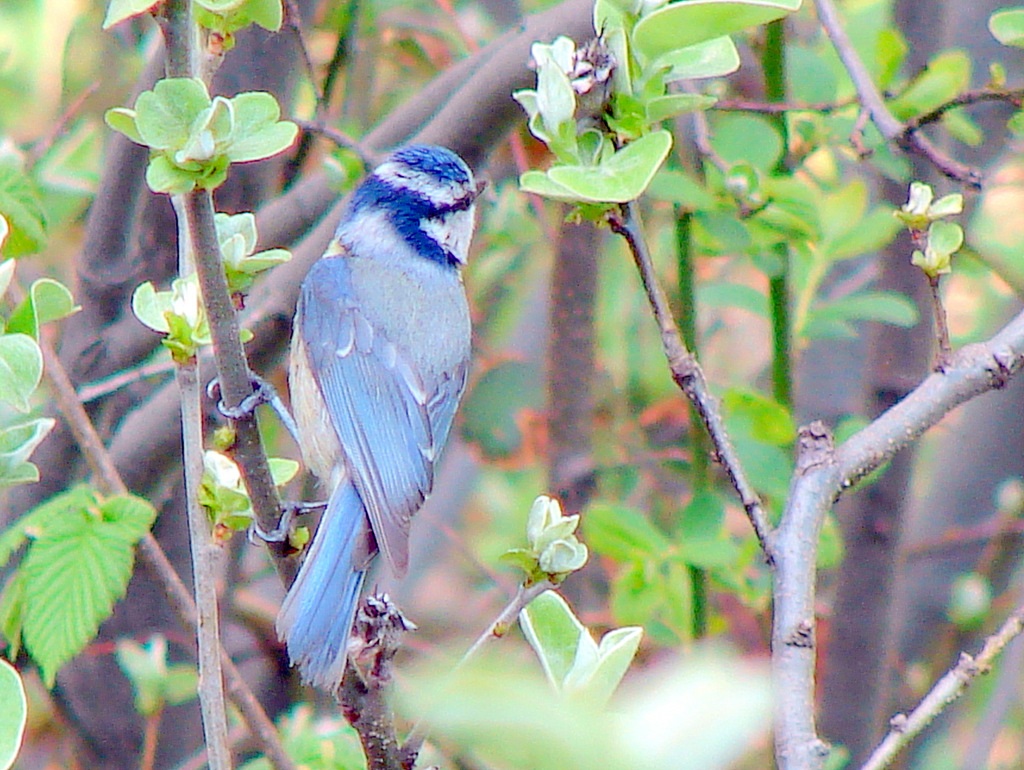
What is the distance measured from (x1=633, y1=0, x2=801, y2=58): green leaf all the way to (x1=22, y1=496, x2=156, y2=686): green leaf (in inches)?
29.1

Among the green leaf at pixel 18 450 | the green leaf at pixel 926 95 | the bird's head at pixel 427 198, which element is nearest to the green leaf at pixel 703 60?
the green leaf at pixel 18 450

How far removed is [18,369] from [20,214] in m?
0.41

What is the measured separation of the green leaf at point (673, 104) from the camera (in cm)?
107

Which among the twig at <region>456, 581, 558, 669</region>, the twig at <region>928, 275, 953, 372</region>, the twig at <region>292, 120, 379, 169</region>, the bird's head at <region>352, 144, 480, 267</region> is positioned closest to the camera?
the twig at <region>456, 581, 558, 669</region>

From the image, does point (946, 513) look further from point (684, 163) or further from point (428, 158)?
point (428, 158)

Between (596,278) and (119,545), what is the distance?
1.39 m

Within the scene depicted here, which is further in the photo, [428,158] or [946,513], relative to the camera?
[946,513]

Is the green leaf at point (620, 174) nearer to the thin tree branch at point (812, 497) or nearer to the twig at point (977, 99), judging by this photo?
the thin tree branch at point (812, 497)

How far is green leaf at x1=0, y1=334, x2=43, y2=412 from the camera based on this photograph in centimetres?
100

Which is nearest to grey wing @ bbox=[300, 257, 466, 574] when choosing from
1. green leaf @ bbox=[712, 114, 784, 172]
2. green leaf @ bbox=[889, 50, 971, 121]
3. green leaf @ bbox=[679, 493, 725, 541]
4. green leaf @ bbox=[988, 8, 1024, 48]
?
green leaf @ bbox=[679, 493, 725, 541]

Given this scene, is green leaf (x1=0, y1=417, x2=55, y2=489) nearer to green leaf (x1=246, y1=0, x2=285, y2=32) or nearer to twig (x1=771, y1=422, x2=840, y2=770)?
green leaf (x1=246, y1=0, x2=285, y2=32)

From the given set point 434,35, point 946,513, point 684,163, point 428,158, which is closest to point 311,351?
point 428,158

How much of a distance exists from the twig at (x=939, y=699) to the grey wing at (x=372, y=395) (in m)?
0.77

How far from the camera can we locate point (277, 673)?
2.52 metres
